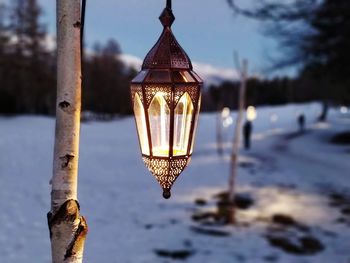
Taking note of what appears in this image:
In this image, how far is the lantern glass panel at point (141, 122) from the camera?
207cm

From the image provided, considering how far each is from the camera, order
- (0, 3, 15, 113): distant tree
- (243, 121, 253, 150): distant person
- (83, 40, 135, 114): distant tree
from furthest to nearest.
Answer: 1. (83, 40, 135, 114): distant tree
2. (0, 3, 15, 113): distant tree
3. (243, 121, 253, 150): distant person

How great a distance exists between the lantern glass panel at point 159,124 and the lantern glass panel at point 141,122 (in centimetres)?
4

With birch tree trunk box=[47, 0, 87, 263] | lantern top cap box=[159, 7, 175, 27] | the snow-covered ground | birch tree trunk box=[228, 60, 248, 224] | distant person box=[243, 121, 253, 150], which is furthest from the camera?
distant person box=[243, 121, 253, 150]

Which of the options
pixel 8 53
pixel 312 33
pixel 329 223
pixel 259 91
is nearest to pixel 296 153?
pixel 312 33

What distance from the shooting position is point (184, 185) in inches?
586

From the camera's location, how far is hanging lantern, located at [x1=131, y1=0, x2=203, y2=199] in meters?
2.00

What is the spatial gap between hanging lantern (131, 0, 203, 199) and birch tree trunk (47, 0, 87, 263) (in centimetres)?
32

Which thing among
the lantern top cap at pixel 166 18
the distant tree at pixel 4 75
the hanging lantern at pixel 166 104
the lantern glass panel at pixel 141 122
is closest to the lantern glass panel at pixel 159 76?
the hanging lantern at pixel 166 104

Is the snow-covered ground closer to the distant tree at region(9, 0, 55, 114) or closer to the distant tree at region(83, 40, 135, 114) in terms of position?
the distant tree at region(9, 0, 55, 114)

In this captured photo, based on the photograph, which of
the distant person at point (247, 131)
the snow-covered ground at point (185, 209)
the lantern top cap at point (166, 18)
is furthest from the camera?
the distant person at point (247, 131)

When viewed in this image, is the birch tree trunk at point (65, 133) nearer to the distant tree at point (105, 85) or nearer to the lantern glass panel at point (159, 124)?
the lantern glass panel at point (159, 124)

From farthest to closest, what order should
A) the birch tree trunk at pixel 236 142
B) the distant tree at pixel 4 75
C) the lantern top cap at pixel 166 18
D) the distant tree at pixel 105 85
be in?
1. the distant tree at pixel 105 85
2. the distant tree at pixel 4 75
3. the birch tree trunk at pixel 236 142
4. the lantern top cap at pixel 166 18

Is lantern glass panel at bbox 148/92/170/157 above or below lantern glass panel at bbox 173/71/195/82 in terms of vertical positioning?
below

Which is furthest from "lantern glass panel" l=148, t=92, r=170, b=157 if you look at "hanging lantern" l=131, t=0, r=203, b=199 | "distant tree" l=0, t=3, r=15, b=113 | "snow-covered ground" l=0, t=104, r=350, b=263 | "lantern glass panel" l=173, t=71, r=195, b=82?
"distant tree" l=0, t=3, r=15, b=113
